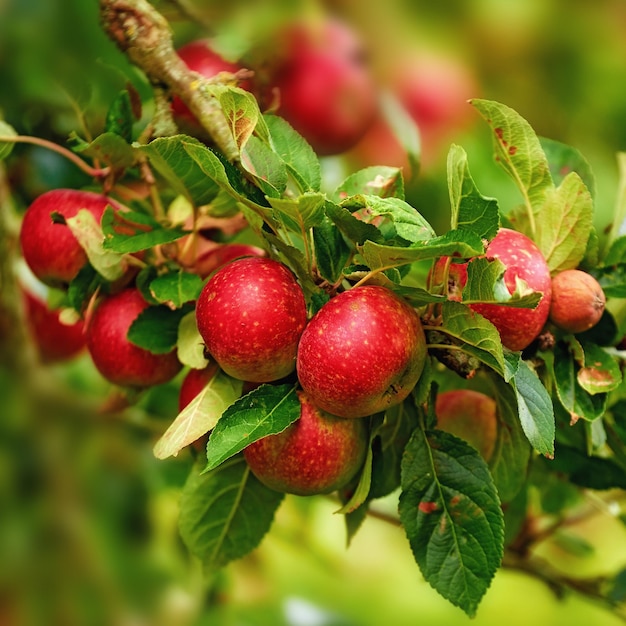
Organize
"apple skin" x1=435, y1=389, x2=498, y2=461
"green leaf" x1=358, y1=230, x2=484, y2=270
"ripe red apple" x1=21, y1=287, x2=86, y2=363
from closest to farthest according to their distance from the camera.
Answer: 1. "green leaf" x1=358, y1=230, x2=484, y2=270
2. "apple skin" x1=435, y1=389, x2=498, y2=461
3. "ripe red apple" x1=21, y1=287, x2=86, y2=363

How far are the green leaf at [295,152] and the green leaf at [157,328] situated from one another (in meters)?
0.14

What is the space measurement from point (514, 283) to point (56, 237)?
353 millimetres

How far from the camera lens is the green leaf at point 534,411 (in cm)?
51

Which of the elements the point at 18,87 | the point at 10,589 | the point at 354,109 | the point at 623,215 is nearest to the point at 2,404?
the point at 10,589

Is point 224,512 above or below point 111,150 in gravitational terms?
below

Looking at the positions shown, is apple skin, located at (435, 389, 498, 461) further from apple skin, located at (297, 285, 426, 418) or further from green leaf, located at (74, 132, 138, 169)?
green leaf, located at (74, 132, 138, 169)

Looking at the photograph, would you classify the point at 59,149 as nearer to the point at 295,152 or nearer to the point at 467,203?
the point at 295,152

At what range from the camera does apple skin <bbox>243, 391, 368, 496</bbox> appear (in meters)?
0.56

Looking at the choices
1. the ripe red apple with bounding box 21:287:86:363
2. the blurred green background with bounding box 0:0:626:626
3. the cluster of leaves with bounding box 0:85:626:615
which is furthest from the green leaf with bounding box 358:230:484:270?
the ripe red apple with bounding box 21:287:86:363

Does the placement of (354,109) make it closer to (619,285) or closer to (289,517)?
(619,285)

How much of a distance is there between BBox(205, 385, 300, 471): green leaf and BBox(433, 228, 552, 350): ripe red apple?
0.13m

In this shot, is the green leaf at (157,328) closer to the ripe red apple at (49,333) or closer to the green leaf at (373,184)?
the green leaf at (373,184)

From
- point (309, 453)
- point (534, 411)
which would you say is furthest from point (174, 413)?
point (534, 411)

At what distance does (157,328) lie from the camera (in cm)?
63
